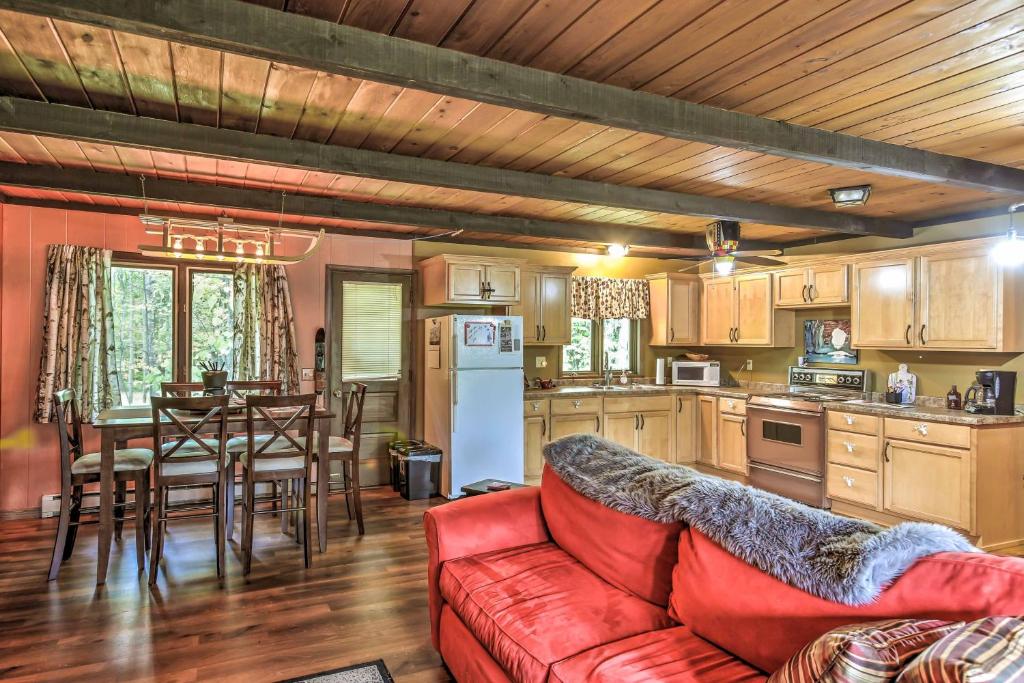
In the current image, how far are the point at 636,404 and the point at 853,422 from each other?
1.99m

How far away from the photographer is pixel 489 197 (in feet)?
14.5

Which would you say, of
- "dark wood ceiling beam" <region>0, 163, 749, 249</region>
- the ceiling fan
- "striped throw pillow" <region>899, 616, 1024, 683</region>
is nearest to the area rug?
"striped throw pillow" <region>899, 616, 1024, 683</region>

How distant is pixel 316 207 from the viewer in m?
4.41

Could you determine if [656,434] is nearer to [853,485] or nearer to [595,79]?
[853,485]

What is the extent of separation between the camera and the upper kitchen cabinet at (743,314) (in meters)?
5.99

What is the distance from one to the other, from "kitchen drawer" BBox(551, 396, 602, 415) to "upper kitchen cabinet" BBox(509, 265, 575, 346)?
25.5 inches

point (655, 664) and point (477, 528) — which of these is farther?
point (477, 528)

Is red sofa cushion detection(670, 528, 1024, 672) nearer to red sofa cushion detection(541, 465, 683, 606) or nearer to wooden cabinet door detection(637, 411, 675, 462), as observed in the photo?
red sofa cushion detection(541, 465, 683, 606)

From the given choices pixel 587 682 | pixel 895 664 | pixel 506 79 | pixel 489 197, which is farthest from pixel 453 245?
pixel 895 664

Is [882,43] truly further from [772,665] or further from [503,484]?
[503,484]

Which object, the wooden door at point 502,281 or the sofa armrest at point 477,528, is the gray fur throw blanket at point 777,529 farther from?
the wooden door at point 502,281

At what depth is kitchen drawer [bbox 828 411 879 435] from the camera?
15.4 feet

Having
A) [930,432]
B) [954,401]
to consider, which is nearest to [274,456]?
[930,432]

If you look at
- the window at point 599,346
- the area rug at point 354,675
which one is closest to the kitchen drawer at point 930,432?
the window at point 599,346
